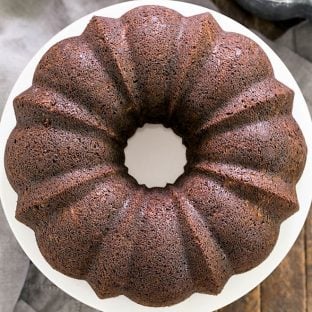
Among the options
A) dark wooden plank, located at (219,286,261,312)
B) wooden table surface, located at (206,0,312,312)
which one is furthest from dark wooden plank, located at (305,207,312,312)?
dark wooden plank, located at (219,286,261,312)

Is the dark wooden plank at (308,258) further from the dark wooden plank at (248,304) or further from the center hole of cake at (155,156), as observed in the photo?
the center hole of cake at (155,156)

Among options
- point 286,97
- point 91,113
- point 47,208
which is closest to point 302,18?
point 286,97

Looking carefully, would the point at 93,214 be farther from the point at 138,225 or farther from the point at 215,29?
the point at 215,29

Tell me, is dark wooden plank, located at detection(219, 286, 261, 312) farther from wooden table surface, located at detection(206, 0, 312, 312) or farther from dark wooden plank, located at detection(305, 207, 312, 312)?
dark wooden plank, located at detection(305, 207, 312, 312)

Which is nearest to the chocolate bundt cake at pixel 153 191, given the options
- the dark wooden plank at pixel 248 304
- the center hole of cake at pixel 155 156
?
the center hole of cake at pixel 155 156

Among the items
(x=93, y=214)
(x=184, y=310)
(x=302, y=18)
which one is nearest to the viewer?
(x=93, y=214)

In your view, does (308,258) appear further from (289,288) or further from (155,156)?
(155,156)
